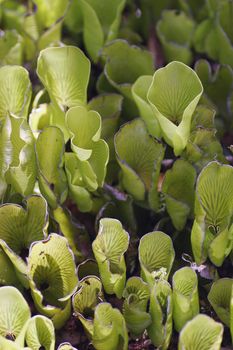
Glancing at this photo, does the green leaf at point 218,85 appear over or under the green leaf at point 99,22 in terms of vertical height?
under

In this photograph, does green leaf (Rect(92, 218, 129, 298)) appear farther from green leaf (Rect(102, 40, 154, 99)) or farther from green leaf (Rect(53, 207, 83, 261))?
green leaf (Rect(102, 40, 154, 99))

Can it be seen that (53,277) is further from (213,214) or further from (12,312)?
(213,214)

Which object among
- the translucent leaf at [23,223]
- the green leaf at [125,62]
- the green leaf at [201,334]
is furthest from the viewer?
the green leaf at [125,62]

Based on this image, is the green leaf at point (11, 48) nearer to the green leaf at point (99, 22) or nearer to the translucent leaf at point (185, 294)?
the green leaf at point (99, 22)

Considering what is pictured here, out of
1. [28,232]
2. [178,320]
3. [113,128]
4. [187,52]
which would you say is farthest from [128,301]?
[187,52]

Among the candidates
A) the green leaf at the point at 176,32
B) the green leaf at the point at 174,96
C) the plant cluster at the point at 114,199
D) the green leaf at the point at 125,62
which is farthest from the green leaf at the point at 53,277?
the green leaf at the point at 176,32

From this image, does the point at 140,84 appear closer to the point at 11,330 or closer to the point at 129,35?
the point at 129,35

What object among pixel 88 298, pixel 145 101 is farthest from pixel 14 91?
pixel 88 298
